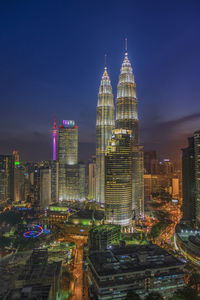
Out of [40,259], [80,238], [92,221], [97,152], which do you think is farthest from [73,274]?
[97,152]

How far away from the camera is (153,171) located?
318 feet

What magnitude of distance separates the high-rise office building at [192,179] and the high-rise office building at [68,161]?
37080 millimetres

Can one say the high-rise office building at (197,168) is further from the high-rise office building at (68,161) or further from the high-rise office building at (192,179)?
the high-rise office building at (68,161)

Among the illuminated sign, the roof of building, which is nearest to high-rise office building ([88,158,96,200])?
the illuminated sign

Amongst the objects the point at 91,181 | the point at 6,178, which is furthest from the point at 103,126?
the point at 6,178

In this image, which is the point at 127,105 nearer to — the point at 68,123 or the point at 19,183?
the point at 68,123

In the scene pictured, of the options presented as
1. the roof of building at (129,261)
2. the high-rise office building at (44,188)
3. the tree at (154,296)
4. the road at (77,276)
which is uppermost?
the high-rise office building at (44,188)

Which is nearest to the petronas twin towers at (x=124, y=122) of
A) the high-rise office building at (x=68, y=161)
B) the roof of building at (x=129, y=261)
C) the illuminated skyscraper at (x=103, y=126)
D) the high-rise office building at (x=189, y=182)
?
the illuminated skyscraper at (x=103, y=126)

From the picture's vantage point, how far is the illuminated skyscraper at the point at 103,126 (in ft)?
217

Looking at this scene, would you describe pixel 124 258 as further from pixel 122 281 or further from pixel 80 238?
pixel 80 238

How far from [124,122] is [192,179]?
75.3 feet

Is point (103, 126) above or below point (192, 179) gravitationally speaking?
above

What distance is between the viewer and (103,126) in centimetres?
6594

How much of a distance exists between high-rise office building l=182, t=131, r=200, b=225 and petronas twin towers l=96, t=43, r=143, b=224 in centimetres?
1404
